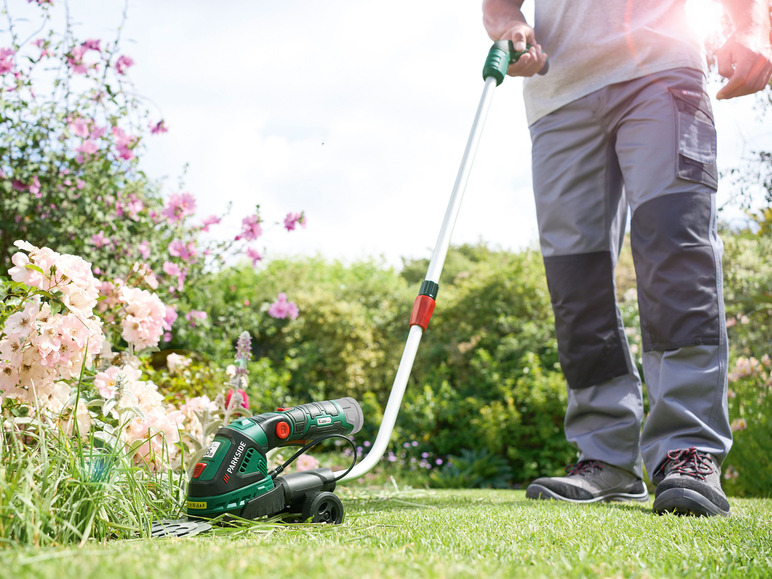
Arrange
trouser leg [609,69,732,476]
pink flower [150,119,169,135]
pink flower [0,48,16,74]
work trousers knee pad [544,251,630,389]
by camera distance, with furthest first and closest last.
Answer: pink flower [150,119,169,135]
pink flower [0,48,16,74]
work trousers knee pad [544,251,630,389]
trouser leg [609,69,732,476]

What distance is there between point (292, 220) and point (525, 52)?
1.76m

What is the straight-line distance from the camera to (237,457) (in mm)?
1286

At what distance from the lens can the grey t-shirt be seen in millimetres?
1992

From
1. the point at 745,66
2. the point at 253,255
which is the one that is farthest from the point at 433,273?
the point at 253,255

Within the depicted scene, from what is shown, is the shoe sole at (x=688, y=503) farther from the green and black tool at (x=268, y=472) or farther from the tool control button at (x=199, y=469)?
the tool control button at (x=199, y=469)

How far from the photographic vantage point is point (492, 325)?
6.15 metres

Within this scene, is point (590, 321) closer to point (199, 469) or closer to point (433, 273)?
point (433, 273)

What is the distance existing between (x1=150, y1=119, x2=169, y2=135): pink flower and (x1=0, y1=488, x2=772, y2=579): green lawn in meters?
2.80

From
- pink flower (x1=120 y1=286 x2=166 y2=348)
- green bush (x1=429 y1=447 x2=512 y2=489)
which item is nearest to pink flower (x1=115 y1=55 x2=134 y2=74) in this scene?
pink flower (x1=120 y1=286 x2=166 y2=348)

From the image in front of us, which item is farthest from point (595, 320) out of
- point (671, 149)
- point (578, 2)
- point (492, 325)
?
point (492, 325)

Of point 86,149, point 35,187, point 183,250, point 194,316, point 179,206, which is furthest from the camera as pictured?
point 194,316

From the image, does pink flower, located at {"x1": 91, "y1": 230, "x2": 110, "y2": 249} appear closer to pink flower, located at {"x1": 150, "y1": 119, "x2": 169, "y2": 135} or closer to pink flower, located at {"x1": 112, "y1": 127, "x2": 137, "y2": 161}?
pink flower, located at {"x1": 112, "y1": 127, "x2": 137, "y2": 161}

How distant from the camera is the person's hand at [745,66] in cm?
193

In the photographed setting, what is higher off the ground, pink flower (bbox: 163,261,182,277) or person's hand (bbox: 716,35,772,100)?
person's hand (bbox: 716,35,772,100)
